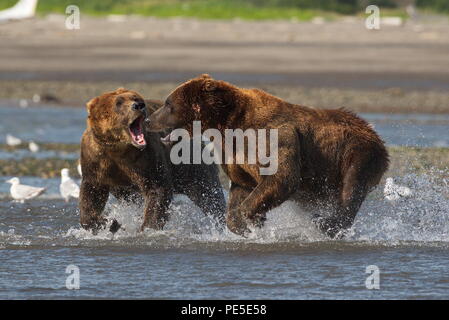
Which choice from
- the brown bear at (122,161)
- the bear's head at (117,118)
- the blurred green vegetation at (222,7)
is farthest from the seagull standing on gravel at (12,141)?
the blurred green vegetation at (222,7)

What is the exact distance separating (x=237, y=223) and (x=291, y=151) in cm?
64

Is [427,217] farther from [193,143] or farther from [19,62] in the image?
[19,62]

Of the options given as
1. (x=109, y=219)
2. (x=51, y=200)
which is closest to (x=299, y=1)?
(x=51, y=200)

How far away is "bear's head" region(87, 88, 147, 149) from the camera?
714 centimetres

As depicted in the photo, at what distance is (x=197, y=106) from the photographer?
697cm

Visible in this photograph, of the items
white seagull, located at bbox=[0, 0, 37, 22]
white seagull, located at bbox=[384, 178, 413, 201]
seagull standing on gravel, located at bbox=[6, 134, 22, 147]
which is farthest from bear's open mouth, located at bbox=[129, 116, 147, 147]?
white seagull, located at bbox=[0, 0, 37, 22]

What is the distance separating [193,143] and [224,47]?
1668 centimetres

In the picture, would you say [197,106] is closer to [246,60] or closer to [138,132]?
[138,132]

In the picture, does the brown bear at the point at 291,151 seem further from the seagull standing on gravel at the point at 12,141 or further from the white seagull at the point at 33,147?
the seagull standing on gravel at the point at 12,141

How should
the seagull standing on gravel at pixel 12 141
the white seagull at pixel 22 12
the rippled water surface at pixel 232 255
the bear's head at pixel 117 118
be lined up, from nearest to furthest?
the rippled water surface at pixel 232 255 < the bear's head at pixel 117 118 < the seagull standing on gravel at pixel 12 141 < the white seagull at pixel 22 12

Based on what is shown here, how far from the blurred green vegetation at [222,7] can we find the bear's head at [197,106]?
80.0ft

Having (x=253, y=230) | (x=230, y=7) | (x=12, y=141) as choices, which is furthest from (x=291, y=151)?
(x=230, y=7)

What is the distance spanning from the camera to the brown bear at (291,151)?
696cm

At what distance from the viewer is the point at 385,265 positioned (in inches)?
265
